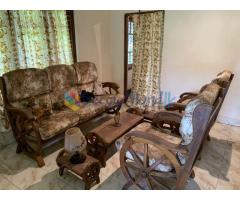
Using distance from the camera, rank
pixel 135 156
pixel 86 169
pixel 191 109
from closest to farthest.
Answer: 1. pixel 191 109
2. pixel 135 156
3. pixel 86 169

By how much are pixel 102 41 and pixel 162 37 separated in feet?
4.38

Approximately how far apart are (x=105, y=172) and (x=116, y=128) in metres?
0.54

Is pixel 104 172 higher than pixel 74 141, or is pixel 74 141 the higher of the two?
pixel 74 141

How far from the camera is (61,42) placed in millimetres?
3330

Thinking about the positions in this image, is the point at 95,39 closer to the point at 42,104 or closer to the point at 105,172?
the point at 42,104

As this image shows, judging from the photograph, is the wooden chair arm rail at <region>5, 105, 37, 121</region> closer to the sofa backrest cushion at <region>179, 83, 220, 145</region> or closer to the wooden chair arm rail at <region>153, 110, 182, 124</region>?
the wooden chair arm rail at <region>153, 110, 182, 124</region>

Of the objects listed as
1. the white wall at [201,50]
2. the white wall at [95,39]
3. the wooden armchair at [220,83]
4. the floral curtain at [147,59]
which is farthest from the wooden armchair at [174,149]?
the white wall at [95,39]

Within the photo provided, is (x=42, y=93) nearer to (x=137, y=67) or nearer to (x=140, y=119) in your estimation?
(x=140, y=119)

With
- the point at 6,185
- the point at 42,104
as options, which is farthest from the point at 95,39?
the point at 6,185

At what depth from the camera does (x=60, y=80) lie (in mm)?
3004

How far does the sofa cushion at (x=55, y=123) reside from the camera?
224cm

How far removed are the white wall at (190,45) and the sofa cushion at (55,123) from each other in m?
1.58

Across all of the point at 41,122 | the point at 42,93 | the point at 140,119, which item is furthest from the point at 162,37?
the point at 41,122

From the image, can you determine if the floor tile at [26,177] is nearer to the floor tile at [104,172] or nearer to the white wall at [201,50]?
the floor tile at [104,172]
